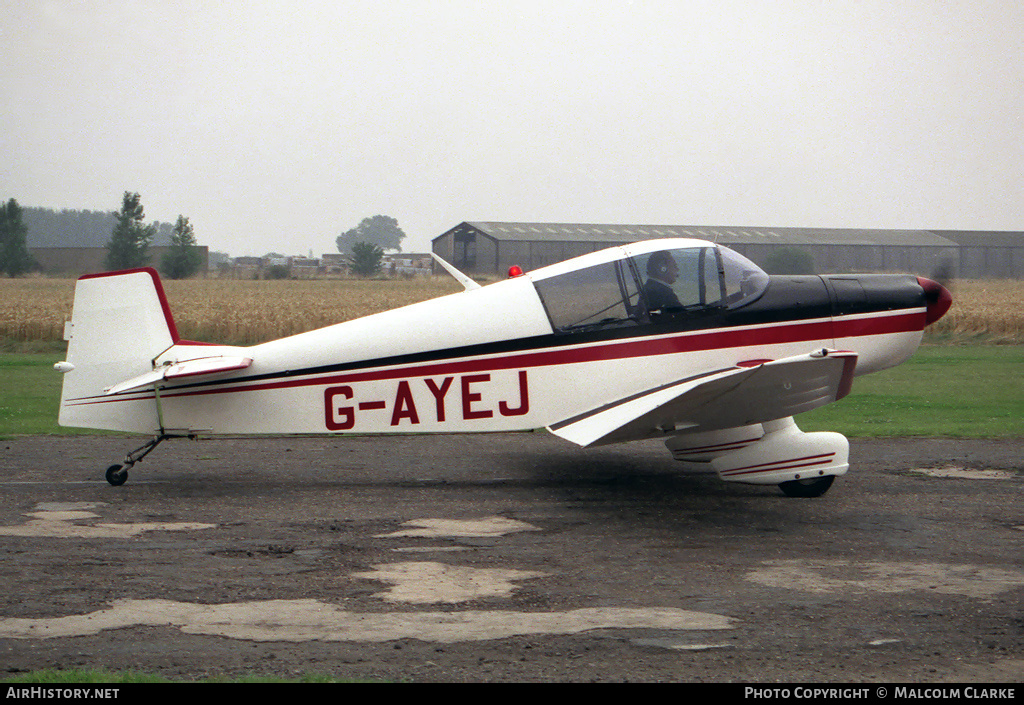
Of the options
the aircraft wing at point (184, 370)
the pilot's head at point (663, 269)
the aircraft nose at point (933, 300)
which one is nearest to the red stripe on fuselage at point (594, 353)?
the aircraft wing at point (184, 370)

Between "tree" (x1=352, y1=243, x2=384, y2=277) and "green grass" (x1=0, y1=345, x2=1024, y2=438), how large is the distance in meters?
34.2

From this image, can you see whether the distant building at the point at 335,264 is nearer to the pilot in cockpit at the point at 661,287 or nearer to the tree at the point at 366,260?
the tree at the point at 366,260

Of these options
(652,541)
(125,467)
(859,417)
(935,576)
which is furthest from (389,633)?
(859,417)

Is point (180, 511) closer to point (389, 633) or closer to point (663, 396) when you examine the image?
point (389, 633)

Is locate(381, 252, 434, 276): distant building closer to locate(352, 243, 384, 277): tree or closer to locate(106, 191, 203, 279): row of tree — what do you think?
locate(352, 243, 384, 277): tree

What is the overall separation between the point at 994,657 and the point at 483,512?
4232mm

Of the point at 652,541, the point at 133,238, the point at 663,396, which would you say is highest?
the point at 133,238

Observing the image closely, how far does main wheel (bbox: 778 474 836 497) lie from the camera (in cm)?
827

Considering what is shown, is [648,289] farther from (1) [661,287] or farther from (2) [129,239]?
(2) [129,239]

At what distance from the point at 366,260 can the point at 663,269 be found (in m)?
48.5

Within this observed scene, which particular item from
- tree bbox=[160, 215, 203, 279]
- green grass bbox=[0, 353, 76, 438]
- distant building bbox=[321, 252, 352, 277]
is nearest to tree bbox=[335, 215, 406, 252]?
distant building bbox=[321, 252, 352, 277]

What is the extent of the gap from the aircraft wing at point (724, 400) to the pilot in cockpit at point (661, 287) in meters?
0.74

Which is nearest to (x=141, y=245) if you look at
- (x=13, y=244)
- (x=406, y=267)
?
(x=13, y=244)
